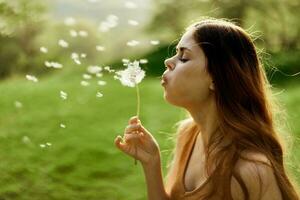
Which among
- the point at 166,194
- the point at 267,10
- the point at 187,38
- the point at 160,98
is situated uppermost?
the point at 267,10

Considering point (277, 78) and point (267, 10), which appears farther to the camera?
point (267, 10)

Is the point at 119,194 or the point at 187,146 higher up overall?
the point at 119,194

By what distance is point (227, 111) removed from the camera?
8.59ft

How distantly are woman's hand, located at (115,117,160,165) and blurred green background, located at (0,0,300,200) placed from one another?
20.9 inches

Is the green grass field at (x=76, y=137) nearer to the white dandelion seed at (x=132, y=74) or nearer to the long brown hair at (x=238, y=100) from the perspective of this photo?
the white dandelion seed at (x=132, y=74)

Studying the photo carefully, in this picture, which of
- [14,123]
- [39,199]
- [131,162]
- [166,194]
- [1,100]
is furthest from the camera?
[1,100]

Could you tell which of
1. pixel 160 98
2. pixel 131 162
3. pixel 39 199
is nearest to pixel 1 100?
pixel 160 98

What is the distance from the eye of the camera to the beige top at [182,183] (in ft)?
8.72

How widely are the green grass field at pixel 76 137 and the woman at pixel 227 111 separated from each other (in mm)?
956

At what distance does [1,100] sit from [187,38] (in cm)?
533

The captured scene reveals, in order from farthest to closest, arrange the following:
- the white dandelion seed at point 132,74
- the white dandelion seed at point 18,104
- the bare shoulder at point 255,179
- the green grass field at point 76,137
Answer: the white dandelion seed at point 18,104 < the green grass field at point 76,137 < the white dandelion seed at point 132,74 < the bare shoulder at point 255,179

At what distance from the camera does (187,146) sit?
302 centimetres

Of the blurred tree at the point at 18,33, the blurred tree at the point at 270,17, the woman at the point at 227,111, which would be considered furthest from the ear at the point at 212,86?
the blurred tree at the point at 270,17

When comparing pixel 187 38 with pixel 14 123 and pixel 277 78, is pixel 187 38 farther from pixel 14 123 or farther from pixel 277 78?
pixel 277 78
